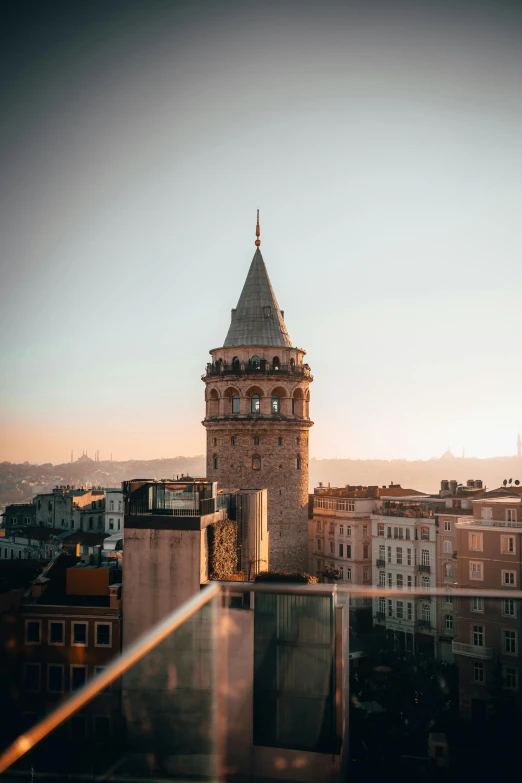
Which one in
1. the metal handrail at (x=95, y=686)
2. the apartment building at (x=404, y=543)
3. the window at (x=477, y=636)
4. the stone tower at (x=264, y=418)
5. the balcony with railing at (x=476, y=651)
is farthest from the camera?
the apartment building at (x=404, y=543)

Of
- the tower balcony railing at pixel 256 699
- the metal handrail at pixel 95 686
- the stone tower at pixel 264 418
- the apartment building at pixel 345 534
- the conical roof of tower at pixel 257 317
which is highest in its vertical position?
the conical roof of tower at pixel 257 317

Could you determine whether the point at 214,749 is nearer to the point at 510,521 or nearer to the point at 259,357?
the point at 510,521

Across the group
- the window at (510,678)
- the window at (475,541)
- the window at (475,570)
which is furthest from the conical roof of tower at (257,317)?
the window at (510,678)

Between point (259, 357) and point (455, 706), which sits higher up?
point (259, 357)

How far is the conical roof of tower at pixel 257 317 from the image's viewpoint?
78.1 ft

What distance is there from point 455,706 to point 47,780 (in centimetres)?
252

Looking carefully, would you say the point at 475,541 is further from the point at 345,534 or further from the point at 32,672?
the point at 32,672

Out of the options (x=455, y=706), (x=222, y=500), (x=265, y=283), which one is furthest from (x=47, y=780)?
(x=265, y=283)

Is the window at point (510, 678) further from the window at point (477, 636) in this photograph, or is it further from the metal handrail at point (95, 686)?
the metal handrail at point (95, 686)

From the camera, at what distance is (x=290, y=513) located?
23828mm

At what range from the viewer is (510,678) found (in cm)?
432

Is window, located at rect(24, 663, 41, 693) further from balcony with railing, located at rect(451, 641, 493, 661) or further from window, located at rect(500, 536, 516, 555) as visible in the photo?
window, located at rect(500, 536, 516, 555)

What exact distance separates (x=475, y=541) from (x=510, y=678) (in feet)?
49.9

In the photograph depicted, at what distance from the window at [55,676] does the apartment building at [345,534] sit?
1895 cm
